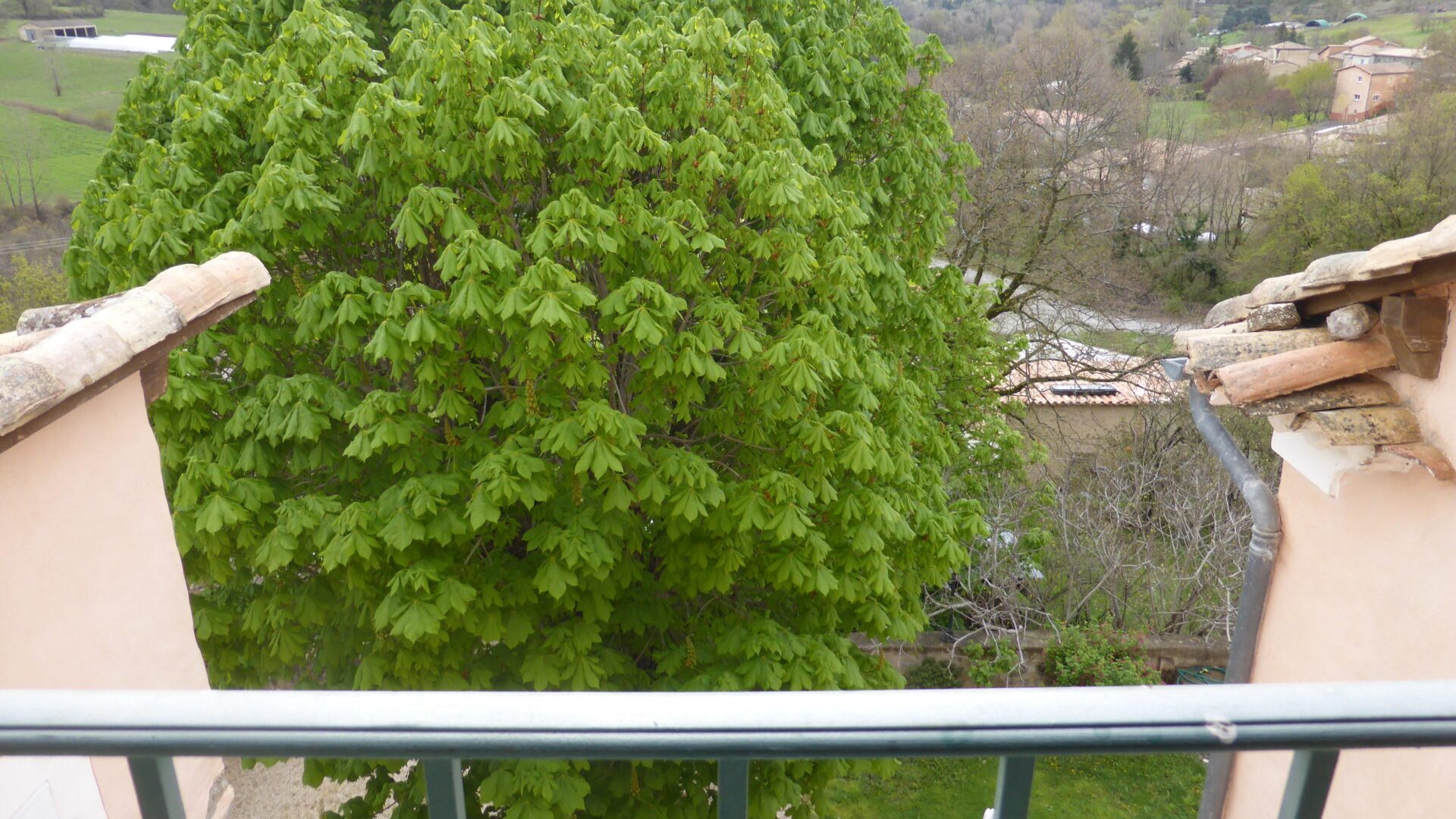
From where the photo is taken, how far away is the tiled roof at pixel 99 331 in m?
2.92

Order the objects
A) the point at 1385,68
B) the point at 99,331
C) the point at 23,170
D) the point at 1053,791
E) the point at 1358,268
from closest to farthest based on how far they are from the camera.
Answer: the point at 99,331 < the point at 1358,268 < the point at 1053,791 < the point at 1385,68 < the point at 23,170

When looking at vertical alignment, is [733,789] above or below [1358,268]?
above

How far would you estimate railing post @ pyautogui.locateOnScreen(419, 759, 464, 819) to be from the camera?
0.93 meters

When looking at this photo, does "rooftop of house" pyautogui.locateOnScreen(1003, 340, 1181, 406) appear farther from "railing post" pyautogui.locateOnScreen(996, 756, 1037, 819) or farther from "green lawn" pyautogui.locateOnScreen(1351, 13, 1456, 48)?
"green lawn" pyautogui.locateOnScreen(1351, 13, 1456, 48)

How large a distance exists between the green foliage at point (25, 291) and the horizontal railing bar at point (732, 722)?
84.9ft

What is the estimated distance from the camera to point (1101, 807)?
413 inches

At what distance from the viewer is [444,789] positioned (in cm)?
95

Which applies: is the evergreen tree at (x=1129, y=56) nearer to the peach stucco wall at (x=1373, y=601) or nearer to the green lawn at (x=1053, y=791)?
the green lawn at (x=1053, y=791)

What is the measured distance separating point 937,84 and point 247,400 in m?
18.4

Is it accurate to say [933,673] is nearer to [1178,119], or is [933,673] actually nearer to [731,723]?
[731,723]

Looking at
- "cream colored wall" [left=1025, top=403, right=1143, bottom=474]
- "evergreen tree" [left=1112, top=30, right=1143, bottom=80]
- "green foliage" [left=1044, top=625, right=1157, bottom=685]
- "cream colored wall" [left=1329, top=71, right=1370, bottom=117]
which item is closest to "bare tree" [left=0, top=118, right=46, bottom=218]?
"cream colored wall" [left=1025, top=403, right=1143, bottom=474]

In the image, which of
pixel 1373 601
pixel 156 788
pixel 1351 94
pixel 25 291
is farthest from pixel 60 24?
pixel 156 788

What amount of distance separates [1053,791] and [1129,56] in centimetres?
2510

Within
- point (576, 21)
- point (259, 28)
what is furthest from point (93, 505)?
point (259, 28)
